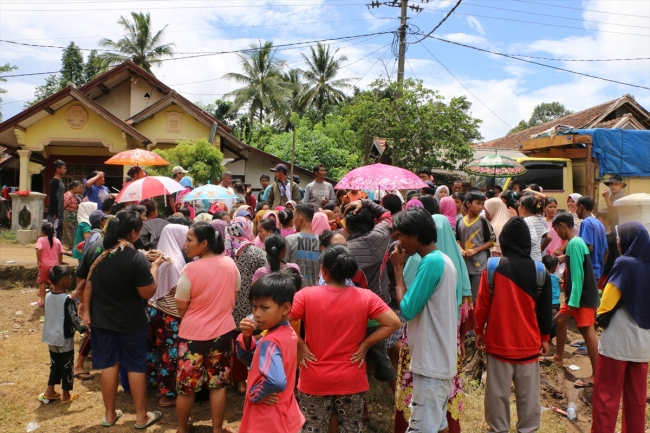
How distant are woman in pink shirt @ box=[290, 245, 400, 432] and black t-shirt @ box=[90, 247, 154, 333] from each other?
1.65 m

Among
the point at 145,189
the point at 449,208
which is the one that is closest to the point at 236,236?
the point at 145,189

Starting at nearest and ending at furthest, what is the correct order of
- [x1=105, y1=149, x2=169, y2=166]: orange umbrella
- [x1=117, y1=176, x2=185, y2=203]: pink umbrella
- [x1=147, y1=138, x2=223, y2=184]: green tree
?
[x1=117, y1=176, x2=185, y2=203]: pink umbrella → [x1=105, y1=149, x2=169, y2=166]: orange umbrella → [x1=147, y1=138, x2=223, y2=184]: green tree

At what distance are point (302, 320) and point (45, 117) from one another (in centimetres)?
1594

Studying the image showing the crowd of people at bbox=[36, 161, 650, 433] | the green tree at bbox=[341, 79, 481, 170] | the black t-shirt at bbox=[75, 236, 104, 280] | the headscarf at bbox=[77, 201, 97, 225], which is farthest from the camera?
the green tree at bbox=[341, 79, 481, 170]

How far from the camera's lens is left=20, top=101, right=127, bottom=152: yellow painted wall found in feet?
52.9

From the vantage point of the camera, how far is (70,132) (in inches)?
642

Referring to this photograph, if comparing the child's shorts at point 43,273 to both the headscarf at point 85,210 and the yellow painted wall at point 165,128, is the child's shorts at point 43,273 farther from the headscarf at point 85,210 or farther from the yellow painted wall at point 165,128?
the yellow painted wall at point 165,128

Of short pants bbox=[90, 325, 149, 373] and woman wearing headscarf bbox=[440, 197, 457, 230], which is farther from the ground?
woman wearing headscarf bbox=[440, 197, 457, 230]

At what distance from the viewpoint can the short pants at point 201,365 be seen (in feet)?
13.0

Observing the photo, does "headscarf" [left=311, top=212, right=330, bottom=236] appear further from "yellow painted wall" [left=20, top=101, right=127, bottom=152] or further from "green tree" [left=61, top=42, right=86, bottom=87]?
"green tree" [left=61, top=42, right=86, bottom=87]

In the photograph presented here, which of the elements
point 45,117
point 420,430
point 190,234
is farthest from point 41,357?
point 45,117

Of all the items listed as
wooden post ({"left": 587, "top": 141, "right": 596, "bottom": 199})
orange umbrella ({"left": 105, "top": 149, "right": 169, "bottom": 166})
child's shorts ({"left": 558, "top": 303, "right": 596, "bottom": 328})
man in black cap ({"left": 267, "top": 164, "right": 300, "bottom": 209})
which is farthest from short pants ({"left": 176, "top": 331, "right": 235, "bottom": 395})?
wooden post ({"left": 587, "top": 141, "right": 596, "bottom": 199})

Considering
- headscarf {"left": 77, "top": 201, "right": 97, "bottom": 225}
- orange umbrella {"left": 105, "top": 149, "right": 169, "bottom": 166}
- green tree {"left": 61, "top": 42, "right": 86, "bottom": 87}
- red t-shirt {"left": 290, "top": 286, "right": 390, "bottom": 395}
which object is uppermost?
green tree {"left": 61, "top": 42, "right": 86, "bottom": 87}

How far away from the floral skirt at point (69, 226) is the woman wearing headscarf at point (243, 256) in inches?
242
